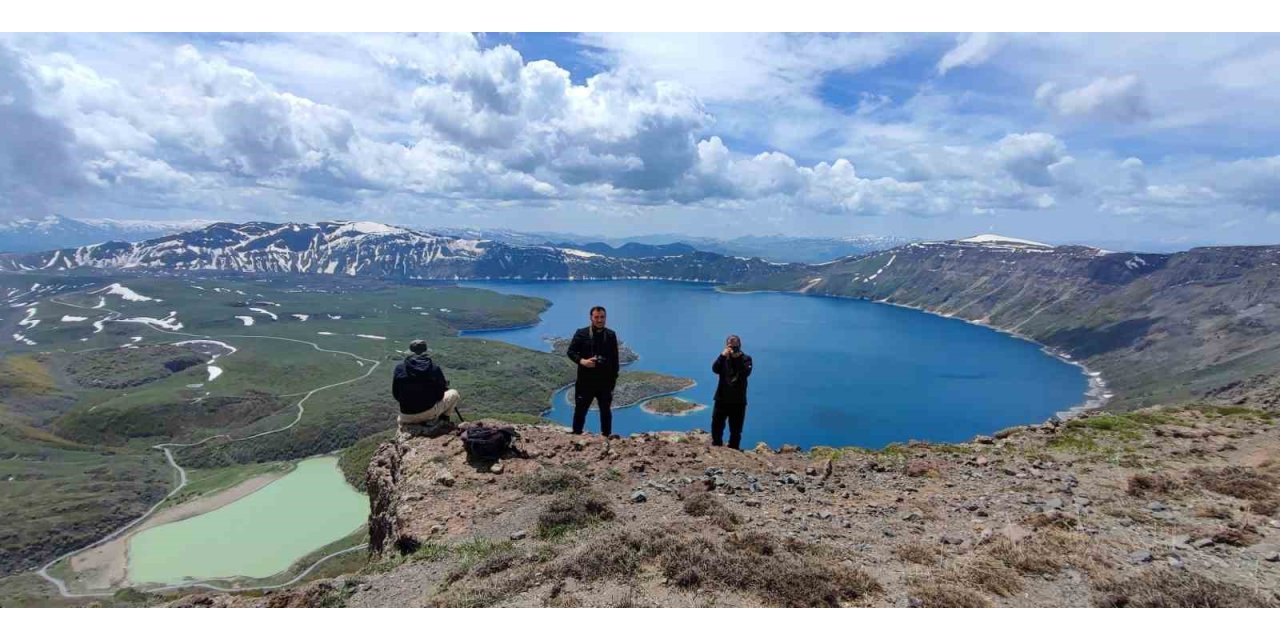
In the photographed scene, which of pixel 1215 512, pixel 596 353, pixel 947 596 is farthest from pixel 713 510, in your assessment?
pixel 1215 512

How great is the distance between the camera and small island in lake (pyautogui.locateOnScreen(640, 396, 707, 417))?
431ft

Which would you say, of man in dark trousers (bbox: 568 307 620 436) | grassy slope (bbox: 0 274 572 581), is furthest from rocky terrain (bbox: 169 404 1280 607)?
grassy slope (bbox: 0 274 572 581)

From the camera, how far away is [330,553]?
236 feet

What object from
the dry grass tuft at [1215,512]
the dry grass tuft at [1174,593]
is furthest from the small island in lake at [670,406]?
the dry grass tuft at [1174,593]

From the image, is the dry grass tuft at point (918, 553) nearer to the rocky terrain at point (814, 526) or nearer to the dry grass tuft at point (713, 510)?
the rocky terrain at point (814, 526)

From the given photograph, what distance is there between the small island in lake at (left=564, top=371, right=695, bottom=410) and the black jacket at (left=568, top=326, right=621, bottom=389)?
123325 millimetres

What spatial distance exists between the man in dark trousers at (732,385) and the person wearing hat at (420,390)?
672 cm

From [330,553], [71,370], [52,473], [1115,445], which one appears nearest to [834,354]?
[330,553]

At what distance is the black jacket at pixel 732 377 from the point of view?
1422 centimetres

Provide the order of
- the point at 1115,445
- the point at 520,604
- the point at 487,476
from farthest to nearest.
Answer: the point at 1115,445
the point at 487,476
the point at 520,604

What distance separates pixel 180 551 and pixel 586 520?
3914 inches

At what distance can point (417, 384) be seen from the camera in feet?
45.9
